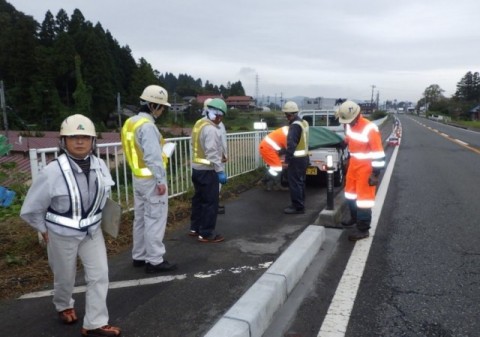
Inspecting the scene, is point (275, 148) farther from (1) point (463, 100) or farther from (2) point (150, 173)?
(1) point (463, 100)

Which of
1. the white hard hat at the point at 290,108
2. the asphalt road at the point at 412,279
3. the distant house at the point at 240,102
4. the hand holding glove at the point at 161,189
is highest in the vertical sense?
the distant house at the point at 240,102

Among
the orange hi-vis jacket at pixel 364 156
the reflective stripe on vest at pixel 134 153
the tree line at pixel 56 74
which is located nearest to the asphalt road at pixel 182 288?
the orange hi-vis jacket at pixel 364 156

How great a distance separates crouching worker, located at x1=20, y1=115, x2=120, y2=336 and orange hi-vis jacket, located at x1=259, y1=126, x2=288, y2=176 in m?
4.96

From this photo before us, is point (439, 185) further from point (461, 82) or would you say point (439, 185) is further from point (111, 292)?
point (461, 82)

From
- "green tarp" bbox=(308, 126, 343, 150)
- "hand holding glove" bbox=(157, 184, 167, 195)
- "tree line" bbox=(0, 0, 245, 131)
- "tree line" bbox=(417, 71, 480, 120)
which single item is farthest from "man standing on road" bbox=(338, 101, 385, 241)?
"tree line" bbox=(417, 71, 480, 120)

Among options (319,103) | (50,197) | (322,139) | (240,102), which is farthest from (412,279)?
(240,102)

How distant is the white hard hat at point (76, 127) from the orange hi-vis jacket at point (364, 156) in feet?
11.9

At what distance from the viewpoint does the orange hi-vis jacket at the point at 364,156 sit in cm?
522

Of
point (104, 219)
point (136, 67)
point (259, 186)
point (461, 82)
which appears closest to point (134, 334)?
point (104, 219)

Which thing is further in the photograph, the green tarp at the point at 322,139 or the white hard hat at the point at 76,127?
the green tarp at the point at 322,139

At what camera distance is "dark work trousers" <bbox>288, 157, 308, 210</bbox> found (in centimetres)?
654

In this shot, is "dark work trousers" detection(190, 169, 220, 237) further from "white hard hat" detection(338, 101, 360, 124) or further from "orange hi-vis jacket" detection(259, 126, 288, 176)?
"orange hi-vis jacket" detection(259, 126, 288, 176)

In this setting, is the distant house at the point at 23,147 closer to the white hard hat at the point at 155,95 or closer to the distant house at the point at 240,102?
the white hard hat at the point at 155,95

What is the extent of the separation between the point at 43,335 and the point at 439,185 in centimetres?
876
